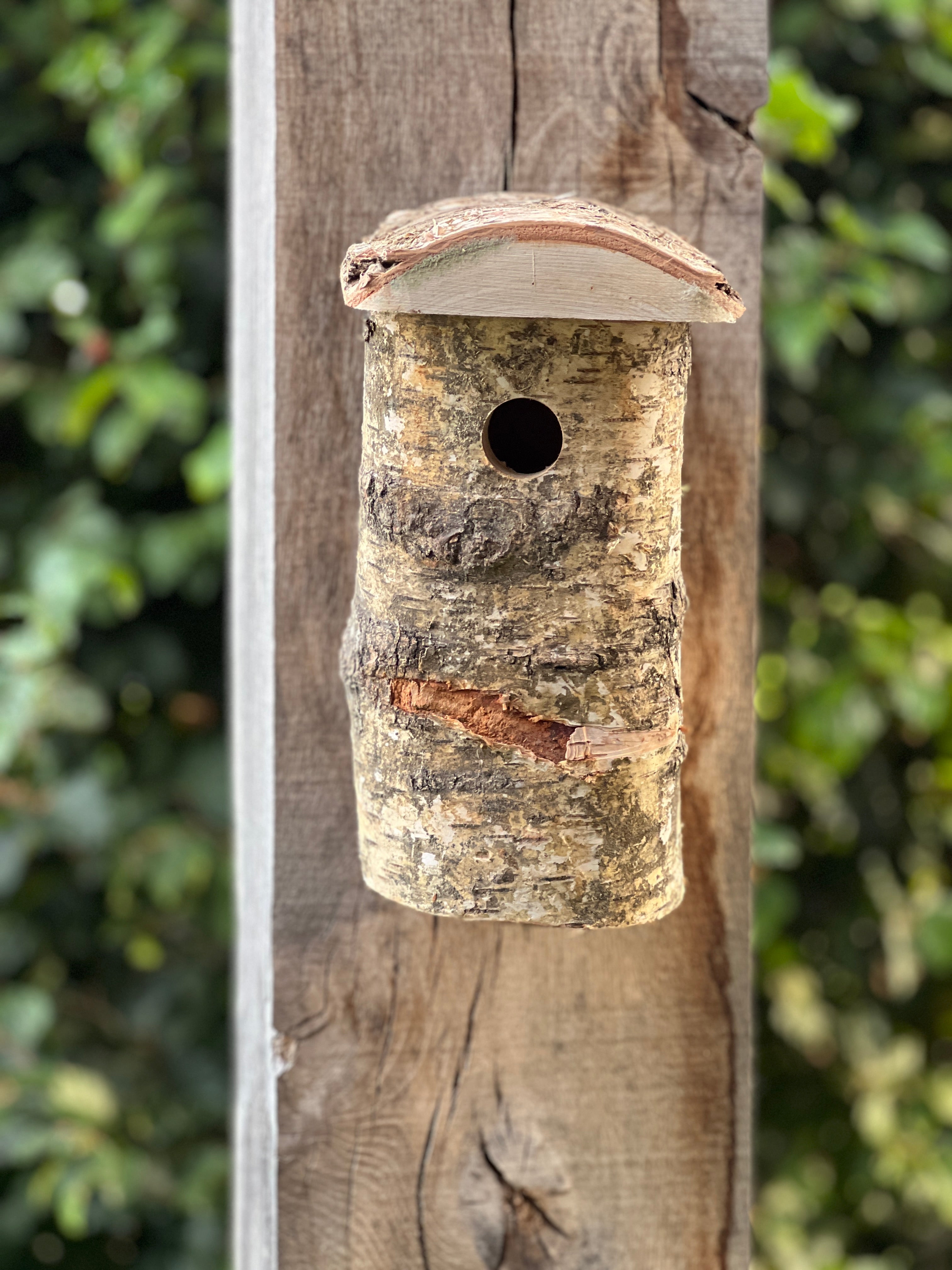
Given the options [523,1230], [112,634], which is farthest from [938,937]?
[112,634]

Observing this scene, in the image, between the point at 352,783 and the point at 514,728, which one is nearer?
the point at 514,728

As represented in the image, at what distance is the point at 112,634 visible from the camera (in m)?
2.01

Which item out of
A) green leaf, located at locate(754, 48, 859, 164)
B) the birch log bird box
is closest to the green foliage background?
green leaf, located at locate(754, 48, 859, 164)

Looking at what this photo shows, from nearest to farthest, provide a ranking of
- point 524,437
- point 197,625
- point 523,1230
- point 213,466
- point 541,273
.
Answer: point 541,273
point 524,437
point 523,1230
point 213,466
point 197,625

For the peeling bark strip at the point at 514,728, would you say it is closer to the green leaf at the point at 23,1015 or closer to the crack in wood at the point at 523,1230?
the crack in wood at the point at 523,1230

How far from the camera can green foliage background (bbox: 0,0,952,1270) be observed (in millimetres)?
1827

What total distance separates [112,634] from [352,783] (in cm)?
101

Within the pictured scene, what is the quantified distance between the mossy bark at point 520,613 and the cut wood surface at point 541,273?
0.05 meters

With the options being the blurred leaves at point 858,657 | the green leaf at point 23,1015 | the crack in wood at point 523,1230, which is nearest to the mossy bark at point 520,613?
the crack in wood at point 523,1230

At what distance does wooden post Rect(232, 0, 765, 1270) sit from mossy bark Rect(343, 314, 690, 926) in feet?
0.56

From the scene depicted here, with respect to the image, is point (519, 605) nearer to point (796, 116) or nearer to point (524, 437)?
point (524, 437)

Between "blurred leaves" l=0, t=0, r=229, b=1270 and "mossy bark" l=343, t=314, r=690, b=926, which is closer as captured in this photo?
"mossy bark" l=343, t=314, r=690, b=926

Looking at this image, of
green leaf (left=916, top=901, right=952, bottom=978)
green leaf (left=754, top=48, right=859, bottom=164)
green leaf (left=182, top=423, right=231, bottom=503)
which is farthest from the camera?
A: green leaf (left=916, top=901, right=952, bottom=978)

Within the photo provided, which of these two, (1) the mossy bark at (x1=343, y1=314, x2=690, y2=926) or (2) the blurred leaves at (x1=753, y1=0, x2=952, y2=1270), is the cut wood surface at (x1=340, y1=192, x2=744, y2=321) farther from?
(2) the blurred leaves at (x1=753, y1=0, x2=952, y2=1270)
